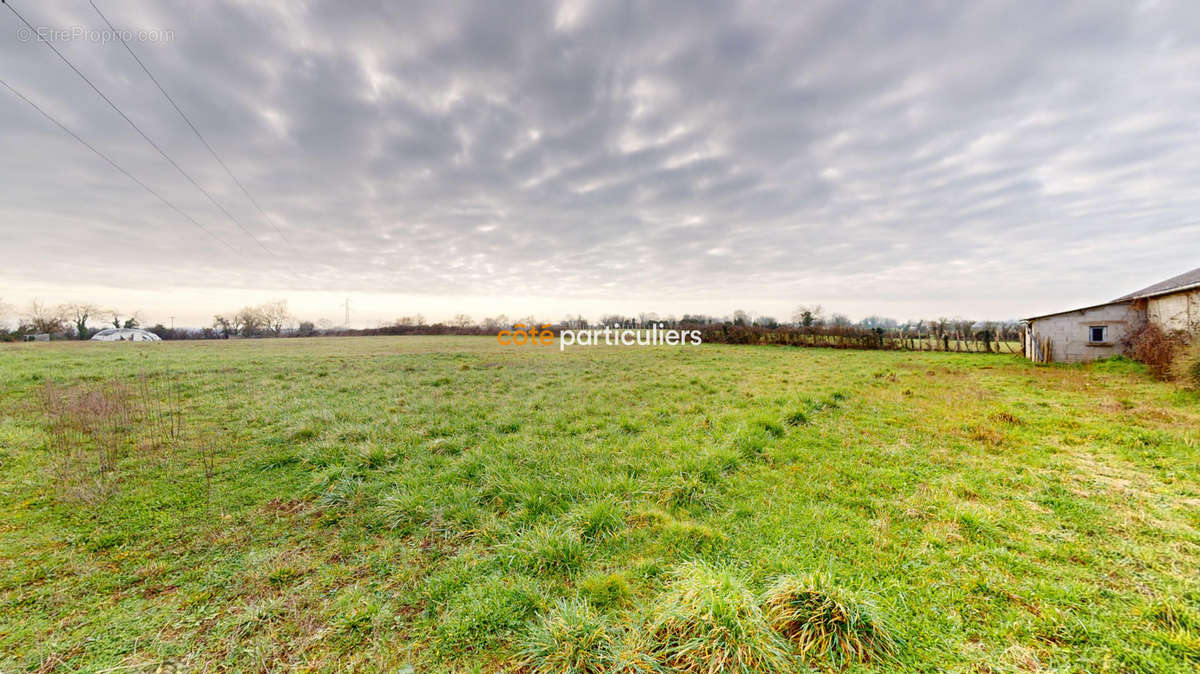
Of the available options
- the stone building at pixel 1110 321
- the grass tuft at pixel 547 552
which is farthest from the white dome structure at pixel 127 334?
the stone building at pixel 1110 321

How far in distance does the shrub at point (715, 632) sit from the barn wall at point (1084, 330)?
2660cm

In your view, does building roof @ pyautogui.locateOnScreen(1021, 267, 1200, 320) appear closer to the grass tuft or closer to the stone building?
the stone building

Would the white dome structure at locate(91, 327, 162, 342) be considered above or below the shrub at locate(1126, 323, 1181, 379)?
above

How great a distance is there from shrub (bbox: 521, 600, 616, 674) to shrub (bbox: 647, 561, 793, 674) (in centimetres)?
32

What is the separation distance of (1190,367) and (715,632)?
16.4 m

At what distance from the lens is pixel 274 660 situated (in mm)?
2359

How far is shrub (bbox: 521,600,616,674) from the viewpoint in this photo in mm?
2252

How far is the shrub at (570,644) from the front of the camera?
225 cm

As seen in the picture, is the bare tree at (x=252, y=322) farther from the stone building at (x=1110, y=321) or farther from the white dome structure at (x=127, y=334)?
the stone building at (x=1110, y=321)

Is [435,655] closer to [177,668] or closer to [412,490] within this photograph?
[177,668]

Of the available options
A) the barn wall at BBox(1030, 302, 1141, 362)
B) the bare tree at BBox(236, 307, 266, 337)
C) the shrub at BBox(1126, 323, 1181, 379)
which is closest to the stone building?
the barn wall at BBox(1030, 302, 1141, 362)

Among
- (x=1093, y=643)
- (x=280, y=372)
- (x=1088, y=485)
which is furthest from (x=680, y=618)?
(x=280, y=372)

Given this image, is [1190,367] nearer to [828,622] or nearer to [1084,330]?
[1084,330]

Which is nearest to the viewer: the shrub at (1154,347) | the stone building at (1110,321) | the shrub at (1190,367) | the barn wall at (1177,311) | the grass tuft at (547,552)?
the grass tuft at (547,552)
